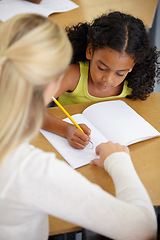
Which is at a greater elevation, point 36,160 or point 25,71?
point 25,71

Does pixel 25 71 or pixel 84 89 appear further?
pixel 84 89

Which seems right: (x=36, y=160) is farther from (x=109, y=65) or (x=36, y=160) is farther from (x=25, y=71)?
(x=109, y=65)

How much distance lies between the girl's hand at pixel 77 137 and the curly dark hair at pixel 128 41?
37cm

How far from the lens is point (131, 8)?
6.23ft

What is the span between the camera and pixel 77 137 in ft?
3.34

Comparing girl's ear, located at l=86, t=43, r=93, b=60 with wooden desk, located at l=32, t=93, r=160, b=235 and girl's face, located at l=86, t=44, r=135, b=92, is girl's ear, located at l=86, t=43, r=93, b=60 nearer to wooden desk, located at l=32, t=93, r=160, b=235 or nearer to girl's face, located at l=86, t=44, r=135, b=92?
girl's face, located at l=86, t=44, r=135, b=92

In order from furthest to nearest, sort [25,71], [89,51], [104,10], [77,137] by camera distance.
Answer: [104,10]
[89,51]
[77,137]
[25,71]

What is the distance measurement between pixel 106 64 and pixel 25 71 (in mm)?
686

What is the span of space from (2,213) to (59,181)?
17 cm

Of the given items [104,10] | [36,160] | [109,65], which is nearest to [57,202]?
[36,160]

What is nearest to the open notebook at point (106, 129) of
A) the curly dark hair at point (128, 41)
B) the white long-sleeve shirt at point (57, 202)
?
the curly dark hair at point (128, 41)

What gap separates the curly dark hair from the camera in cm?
118

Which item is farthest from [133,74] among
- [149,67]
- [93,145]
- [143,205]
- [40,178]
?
[40,178]

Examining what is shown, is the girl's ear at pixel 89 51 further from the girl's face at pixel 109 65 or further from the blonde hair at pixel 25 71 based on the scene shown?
the blonde hair at pixel 25 71
